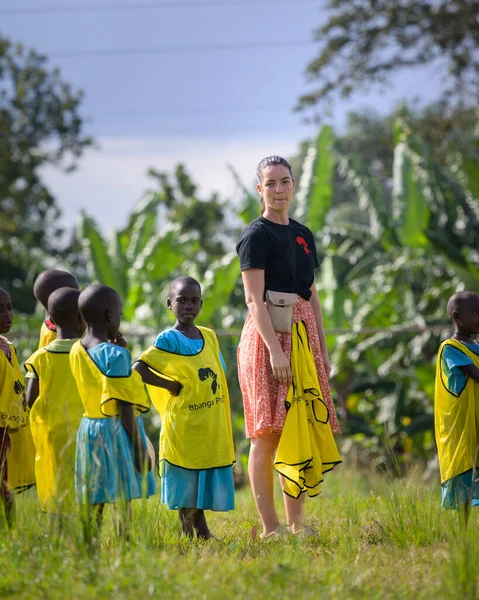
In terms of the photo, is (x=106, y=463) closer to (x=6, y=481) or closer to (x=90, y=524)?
(x=90, y=524)

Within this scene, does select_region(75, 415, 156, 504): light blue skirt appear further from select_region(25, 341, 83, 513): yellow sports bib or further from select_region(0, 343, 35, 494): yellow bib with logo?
select_region(0, 343, 35, 494): yellow bib with logo

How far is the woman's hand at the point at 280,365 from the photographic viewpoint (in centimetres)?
458

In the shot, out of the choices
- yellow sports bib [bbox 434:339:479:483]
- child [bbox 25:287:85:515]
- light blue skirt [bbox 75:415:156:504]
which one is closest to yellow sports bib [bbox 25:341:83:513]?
child [bbox 25:287:85:515]

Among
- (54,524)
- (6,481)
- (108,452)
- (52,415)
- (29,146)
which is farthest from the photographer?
(29,146)

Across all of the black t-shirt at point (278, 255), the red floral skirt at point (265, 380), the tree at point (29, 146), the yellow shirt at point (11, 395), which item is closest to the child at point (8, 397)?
the yellow shirt at point (11, 395)

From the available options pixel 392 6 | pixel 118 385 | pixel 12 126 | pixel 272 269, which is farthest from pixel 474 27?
Result: pixel 118 385

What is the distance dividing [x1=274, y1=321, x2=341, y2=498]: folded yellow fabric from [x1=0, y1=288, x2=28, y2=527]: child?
1.37m

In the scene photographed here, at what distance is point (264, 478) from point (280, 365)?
0.62 meters

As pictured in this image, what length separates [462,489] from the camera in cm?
456

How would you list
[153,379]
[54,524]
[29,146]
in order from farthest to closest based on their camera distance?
[29,146] → [153,379] → [54,524]

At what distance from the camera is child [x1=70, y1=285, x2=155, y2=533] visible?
153 inches

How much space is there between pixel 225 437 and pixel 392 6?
56.6 ft

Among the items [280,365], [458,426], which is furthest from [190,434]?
[458,426]

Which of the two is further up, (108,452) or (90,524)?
(108,452)
